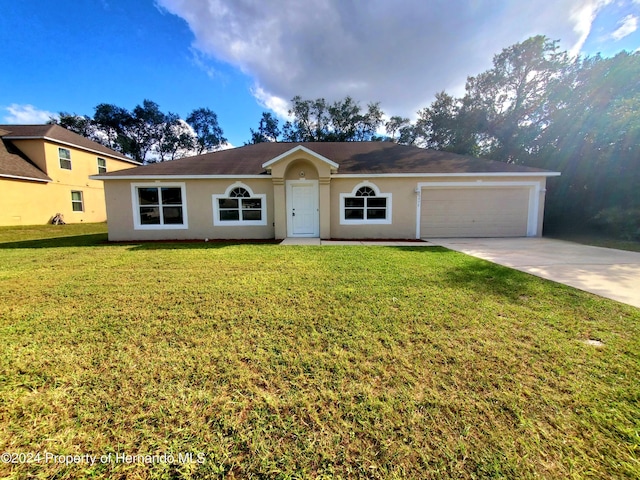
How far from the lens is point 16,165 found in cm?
1638

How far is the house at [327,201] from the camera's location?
11031mm

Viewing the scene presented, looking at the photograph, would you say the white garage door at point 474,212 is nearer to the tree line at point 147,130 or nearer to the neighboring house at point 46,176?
the neighboring house at point 46,176

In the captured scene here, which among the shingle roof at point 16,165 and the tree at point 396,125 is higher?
the tree at point 396,125

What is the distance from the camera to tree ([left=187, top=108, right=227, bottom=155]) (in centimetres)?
4319

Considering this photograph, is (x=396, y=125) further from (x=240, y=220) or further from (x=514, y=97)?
(x=240, y=220)

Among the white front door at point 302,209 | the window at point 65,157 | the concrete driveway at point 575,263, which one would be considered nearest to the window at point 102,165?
the window at point 65,157

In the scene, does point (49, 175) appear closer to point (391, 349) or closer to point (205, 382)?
point (205, 382)

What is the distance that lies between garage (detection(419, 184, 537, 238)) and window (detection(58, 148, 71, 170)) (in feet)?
80.1

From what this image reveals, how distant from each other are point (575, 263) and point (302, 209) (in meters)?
8.95

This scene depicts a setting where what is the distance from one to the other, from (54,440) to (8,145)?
1036 inches

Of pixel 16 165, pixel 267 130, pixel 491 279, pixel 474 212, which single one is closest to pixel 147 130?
pixel 267 130

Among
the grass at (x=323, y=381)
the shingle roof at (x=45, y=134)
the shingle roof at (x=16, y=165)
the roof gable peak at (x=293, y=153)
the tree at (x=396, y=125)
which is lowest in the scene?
the grass at (x=323, y=381)

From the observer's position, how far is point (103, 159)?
21844 mm

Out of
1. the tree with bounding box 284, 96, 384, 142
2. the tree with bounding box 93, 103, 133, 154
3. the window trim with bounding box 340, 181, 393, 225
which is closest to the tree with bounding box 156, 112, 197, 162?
the tree with bounding box 93, 103, 133, 154
